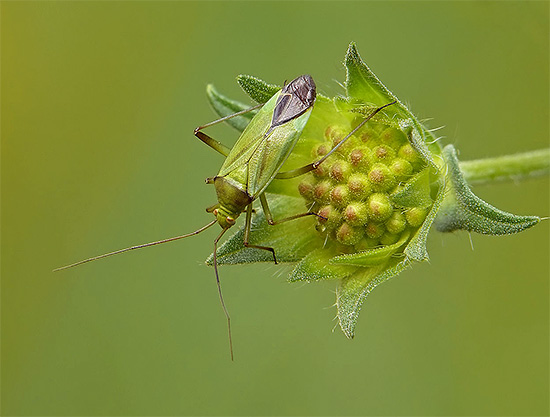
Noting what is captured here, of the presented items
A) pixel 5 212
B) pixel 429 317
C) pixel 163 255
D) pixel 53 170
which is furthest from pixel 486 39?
pixel 5 212

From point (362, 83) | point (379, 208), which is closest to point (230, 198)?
point (379, 208)

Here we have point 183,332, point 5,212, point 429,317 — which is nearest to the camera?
point 429,317

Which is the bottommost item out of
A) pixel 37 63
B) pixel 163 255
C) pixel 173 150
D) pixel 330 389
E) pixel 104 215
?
pixel 330 389

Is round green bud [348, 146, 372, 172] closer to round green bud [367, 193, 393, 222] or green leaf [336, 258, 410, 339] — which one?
round green bud [367, 193, 393, 222]

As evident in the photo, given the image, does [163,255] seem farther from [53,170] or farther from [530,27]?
[530,27]

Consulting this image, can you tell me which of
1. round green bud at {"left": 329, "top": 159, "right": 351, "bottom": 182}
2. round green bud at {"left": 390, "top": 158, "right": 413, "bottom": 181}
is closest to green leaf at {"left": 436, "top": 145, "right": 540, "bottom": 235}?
round green bud at {"left": 390, "top": 158, "right": 413, "bottom": 181}

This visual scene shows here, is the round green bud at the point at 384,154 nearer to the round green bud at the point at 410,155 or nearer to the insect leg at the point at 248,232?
the round green bud at the point at 410,155
